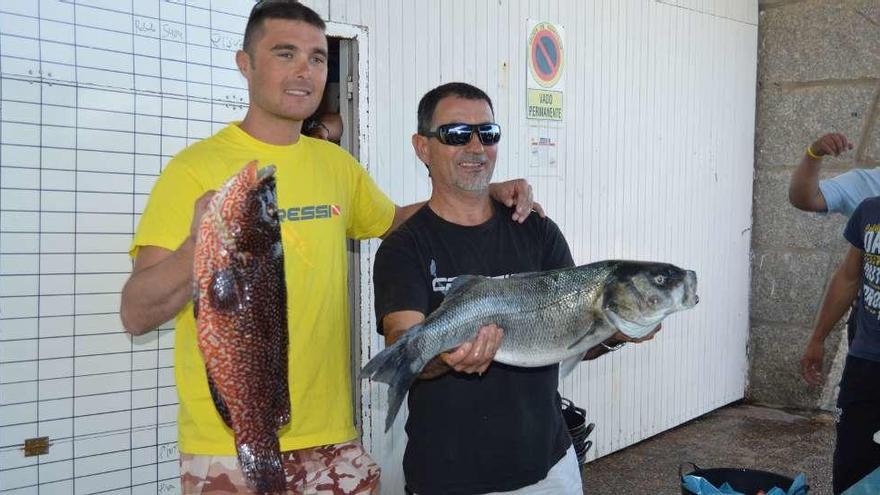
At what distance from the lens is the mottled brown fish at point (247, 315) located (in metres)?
2.02

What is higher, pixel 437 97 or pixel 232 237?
pixel 437 97

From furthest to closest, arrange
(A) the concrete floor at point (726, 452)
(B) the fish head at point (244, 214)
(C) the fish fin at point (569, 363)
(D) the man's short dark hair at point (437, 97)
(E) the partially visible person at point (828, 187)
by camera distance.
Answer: (A) the concrete floor at point (726, 452) < (E) the partially visible person at point (828, 187) < (D) the man's short dark hair at point (437, 97) < (C) the fish fin at point (569, 363) < (B) the fish head at point (244, 214)

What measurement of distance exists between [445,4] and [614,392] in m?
3.55

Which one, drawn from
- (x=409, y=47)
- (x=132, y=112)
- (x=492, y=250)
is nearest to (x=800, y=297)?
(x=409, y=47)

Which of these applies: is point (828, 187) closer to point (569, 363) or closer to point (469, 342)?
point (569, 363)

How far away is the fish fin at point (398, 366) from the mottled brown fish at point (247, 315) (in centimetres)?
44

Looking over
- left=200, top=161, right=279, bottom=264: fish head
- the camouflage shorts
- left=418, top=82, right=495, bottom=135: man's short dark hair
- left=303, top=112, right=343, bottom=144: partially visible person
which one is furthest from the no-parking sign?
left=200, top=161, right=279, bottom=264: fish head

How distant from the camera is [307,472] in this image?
283cm

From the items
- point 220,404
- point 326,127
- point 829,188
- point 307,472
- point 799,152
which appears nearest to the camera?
point 220,404

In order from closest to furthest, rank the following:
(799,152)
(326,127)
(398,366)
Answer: (398,366)
(326,127)
(799,152)

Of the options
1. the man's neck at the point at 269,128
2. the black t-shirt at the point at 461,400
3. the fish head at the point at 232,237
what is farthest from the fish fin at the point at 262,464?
the man's neck at the point at 269,128

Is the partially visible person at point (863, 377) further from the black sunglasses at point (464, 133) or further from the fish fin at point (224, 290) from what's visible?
the fish fin at point (224, 290)

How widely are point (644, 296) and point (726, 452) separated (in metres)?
4.77

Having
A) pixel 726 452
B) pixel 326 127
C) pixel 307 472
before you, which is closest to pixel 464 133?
pixel 307 472
